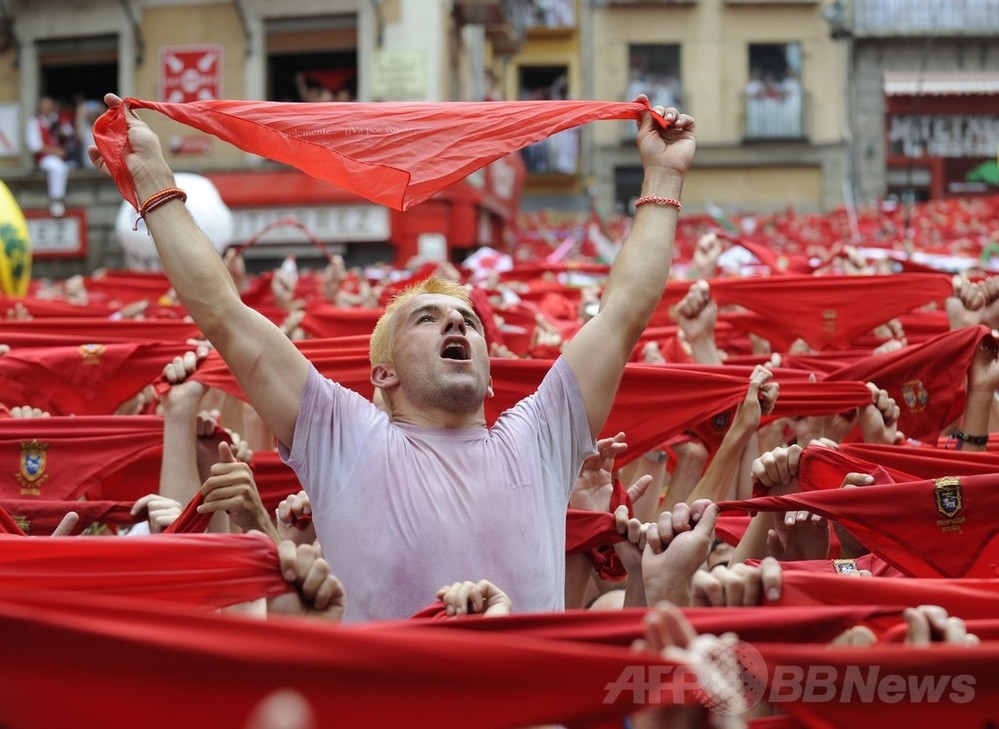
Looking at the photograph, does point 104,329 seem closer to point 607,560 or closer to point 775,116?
point 607,560

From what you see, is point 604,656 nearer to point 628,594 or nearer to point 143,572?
point 143,572

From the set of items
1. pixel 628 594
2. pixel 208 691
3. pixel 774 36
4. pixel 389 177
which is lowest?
pixel 628 594

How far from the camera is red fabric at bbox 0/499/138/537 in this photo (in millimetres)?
4477

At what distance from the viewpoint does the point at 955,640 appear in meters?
2.54

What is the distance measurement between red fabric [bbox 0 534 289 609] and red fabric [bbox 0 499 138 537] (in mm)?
1570

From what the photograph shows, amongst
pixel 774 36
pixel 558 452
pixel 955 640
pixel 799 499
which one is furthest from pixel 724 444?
pixel 774 36

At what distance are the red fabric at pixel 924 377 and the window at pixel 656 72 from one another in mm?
28755

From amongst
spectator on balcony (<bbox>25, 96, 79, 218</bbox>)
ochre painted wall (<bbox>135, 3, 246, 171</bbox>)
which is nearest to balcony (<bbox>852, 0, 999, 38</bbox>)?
ochre painted wall (<bbox>135, 3, 246, 171</bbox>)

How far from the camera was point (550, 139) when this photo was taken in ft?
113

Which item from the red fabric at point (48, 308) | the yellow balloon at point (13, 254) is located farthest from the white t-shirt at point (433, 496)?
the yellow balloon at point (13, 254)

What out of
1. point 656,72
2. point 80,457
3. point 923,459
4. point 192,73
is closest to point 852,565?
point 923,459

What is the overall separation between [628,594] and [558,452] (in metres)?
0.44

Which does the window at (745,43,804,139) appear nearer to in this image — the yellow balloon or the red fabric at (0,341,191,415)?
the yellow balloon

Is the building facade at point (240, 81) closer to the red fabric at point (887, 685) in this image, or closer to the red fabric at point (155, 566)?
the red fabric at point (155, 566)
